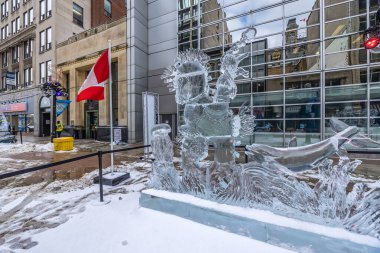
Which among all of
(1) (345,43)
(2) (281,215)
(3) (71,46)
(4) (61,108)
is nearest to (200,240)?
Answer: (2) (281,215)

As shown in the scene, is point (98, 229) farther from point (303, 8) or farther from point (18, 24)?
point (18, 24)

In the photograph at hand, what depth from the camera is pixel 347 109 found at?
9.71 metres

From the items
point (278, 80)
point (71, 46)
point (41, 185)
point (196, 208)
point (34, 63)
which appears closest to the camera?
point (196, 208)

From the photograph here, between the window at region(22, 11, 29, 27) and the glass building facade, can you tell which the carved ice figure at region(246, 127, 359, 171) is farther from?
the window at region(22, 11, 29, 27)

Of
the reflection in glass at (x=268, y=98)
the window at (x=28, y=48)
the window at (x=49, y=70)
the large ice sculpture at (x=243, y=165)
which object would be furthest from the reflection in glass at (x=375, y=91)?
the window at (x=28, y=48)

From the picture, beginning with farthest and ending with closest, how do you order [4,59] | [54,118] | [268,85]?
[4,59] < [54,118] < [268,85]

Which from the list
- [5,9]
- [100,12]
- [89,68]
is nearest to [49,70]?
[89,68]

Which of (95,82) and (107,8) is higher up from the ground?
(107,8)

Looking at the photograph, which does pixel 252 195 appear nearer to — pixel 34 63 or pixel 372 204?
pixel 372 204

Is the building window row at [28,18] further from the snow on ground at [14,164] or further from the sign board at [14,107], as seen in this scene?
the snow on ground at [14,164]

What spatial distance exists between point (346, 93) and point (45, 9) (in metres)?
30.3

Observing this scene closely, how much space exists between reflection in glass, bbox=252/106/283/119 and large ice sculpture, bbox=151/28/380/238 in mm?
8925

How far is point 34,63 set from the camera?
22.8m

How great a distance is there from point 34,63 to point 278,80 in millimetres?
27087
